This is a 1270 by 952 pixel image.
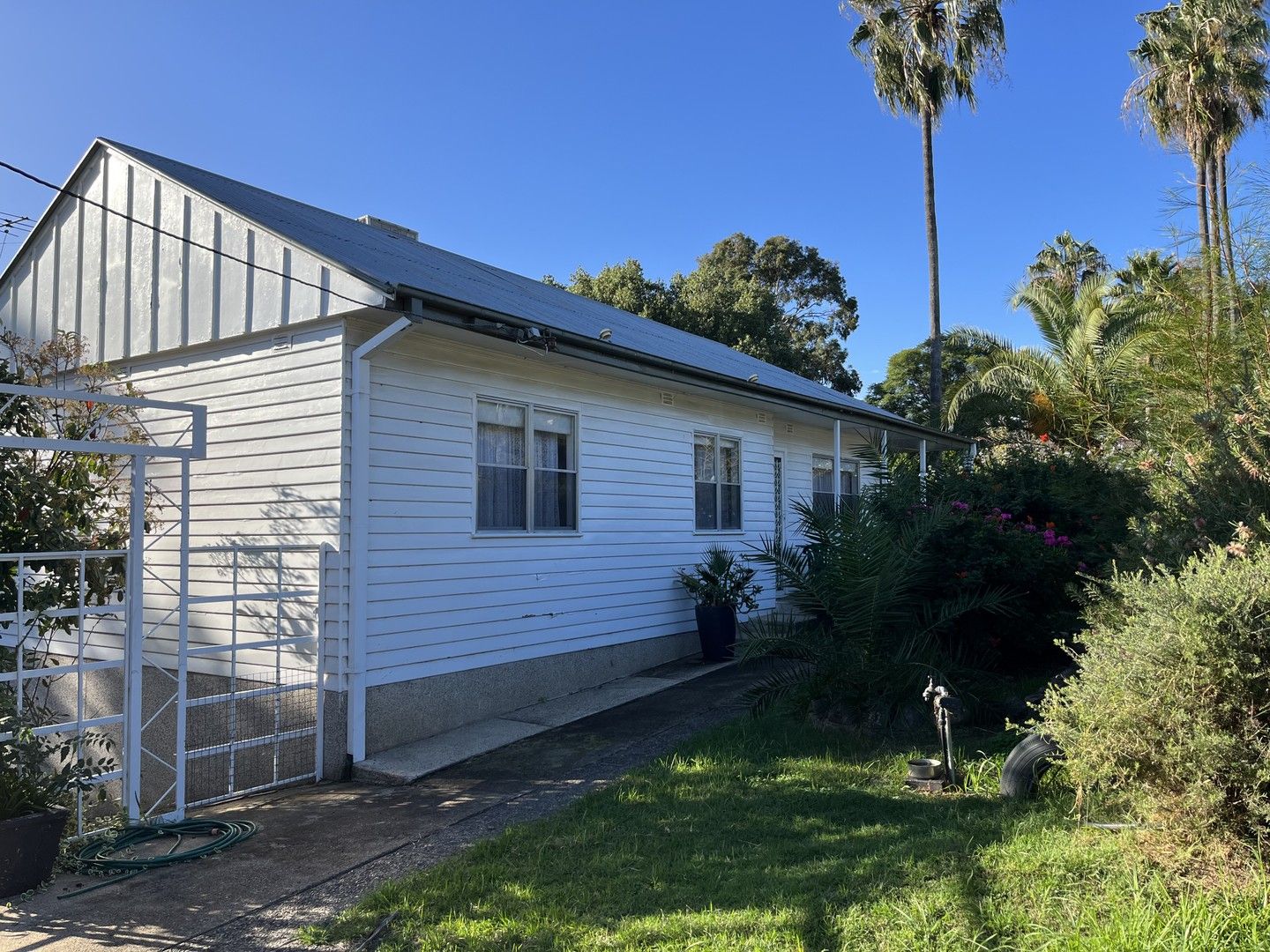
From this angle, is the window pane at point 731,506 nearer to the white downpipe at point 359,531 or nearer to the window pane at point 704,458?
the window pane at point 704,458

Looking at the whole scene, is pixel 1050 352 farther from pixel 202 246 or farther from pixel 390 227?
pixel 202 246

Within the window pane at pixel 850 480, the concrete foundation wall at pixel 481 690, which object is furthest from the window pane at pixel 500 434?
the window pane at pixel 850 480

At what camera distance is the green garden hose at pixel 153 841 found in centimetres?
508

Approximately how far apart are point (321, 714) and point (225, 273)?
13.7ft

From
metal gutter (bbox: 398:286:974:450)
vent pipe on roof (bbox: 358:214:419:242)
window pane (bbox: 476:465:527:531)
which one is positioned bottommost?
window pane (bbox: 476:465:527:531)

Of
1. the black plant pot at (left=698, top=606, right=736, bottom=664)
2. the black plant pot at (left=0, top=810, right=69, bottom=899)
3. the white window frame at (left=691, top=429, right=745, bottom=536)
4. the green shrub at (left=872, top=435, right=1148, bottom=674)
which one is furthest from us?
the white window frame at (left=691, top=429, right=745, bottom=536)

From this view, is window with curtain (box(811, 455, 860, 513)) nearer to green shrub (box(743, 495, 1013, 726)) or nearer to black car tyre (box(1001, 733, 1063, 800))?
green shrub (box(743, 495, 1013, 726))

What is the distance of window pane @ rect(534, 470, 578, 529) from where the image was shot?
941cm

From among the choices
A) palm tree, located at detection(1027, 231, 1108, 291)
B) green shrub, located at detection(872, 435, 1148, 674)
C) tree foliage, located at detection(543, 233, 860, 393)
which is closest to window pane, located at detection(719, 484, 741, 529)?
green shrub, located at detection(872, 435, 1148, 674)

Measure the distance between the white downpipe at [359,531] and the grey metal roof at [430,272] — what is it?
2.29 feet

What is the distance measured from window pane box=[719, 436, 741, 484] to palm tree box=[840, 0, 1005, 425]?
10852 millimetres

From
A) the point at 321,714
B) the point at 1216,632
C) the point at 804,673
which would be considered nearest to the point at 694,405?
the point at 804,673

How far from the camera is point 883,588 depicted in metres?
7.05

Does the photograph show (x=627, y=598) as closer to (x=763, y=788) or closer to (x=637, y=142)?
(x=763, y=788)
